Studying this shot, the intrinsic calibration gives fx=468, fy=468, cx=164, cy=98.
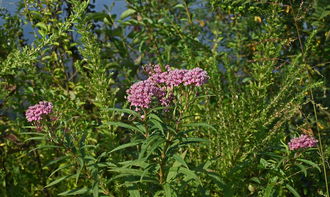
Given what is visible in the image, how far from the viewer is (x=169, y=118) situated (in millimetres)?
2350

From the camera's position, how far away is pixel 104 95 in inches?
112

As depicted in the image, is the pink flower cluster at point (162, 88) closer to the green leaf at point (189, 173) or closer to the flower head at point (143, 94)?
the flower head at point (143, 94)

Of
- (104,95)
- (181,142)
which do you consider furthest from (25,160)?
(181,142)

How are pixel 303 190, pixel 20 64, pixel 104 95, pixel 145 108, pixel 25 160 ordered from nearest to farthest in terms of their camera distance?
1. pixel 145 108
2. pixel 20 64
3. pixel 104 95
4. pixel 303 190
5. pixel 25 160

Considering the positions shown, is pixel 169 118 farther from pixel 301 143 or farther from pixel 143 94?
pixel 301 143

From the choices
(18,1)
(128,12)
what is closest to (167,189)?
(128,12)

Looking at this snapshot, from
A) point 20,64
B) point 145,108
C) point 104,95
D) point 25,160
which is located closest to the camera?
point 145,108

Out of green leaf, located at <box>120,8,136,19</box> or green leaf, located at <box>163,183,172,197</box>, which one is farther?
green leaf, located at <box>120,8,136,19</box>

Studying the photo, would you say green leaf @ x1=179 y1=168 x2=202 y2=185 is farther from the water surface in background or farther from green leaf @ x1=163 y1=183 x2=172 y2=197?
the water surface in background

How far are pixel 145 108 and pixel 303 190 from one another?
6.38 feet

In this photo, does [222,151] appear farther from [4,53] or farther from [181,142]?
[4,53]

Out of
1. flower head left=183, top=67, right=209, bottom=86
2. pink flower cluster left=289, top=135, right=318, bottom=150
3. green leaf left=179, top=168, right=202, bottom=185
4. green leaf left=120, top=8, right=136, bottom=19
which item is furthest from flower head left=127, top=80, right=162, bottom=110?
green leaf left=120, top=8, right=136, bottom=19

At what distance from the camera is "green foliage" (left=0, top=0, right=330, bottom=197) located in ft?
7.83

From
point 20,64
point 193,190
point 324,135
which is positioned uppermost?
point 20,64
